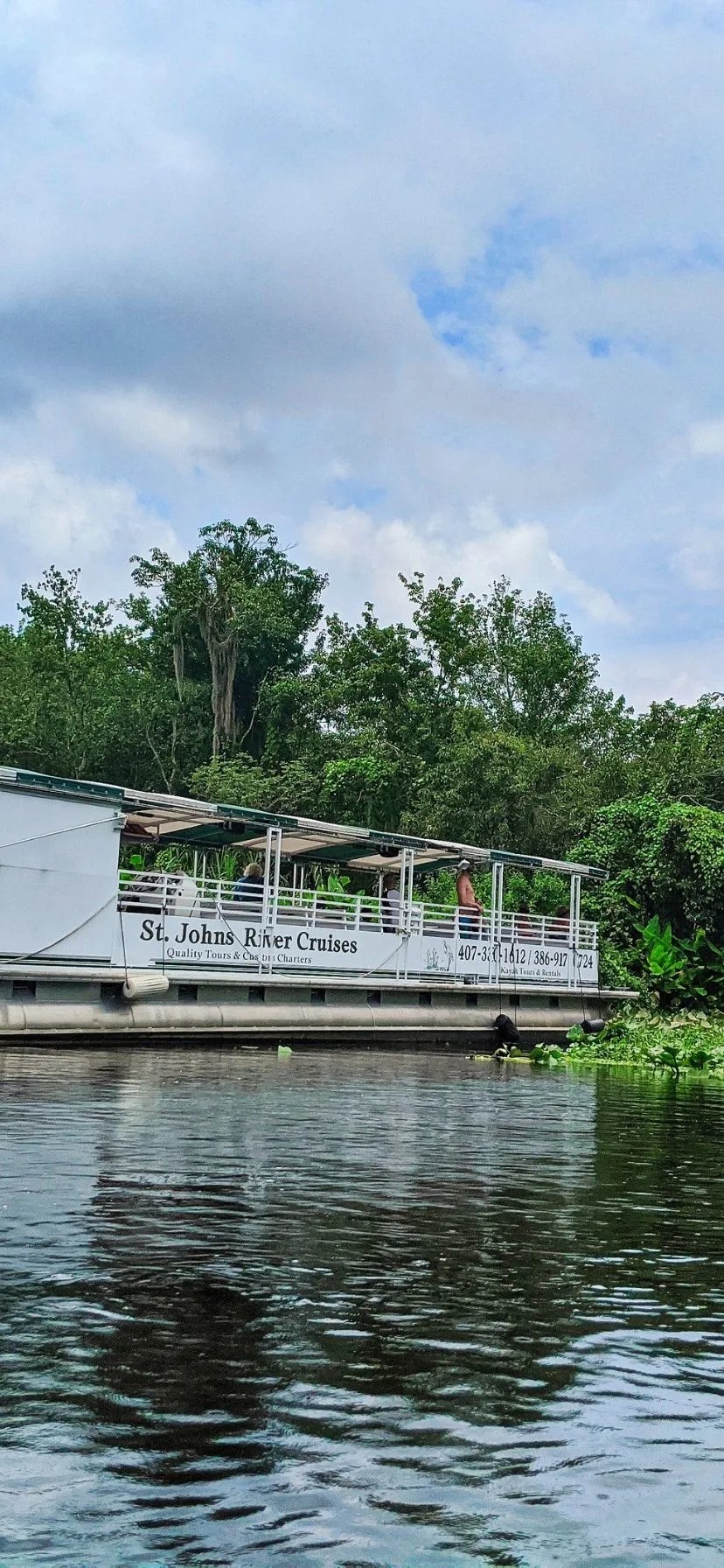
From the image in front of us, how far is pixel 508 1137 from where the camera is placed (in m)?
13.5

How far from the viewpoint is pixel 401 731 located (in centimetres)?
5238

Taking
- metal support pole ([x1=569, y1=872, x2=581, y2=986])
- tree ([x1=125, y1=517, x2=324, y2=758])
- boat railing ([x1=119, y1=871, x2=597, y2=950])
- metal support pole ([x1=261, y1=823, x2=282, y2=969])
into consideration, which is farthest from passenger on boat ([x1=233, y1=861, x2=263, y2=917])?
tree ([x1=125, y1=517, x2=324, y2=758])

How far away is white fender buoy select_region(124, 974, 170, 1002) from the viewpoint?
22.3m

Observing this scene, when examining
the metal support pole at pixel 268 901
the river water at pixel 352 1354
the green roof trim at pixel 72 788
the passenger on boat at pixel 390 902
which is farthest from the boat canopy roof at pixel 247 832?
the river water at pixel 352 1354

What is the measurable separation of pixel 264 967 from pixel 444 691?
96.8 feet

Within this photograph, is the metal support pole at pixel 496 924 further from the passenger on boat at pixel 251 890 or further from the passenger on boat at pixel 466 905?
the passenger on boat at pixel 251 890

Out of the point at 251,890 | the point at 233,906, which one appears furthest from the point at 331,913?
the point at 233,906

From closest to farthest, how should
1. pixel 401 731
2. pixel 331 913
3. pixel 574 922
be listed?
pixel 331 913 < pixel 574 922 < pixel 401 731

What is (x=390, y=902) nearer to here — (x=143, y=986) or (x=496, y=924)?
(x=496, y=924)

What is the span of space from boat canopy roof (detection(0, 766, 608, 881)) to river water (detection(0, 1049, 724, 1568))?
10.6 m

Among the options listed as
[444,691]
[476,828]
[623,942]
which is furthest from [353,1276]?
[444,691]

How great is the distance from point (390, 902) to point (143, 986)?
25.9 ft

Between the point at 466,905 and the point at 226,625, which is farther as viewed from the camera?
the point at 226,625

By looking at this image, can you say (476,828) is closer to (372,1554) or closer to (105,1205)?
(105,1205)
